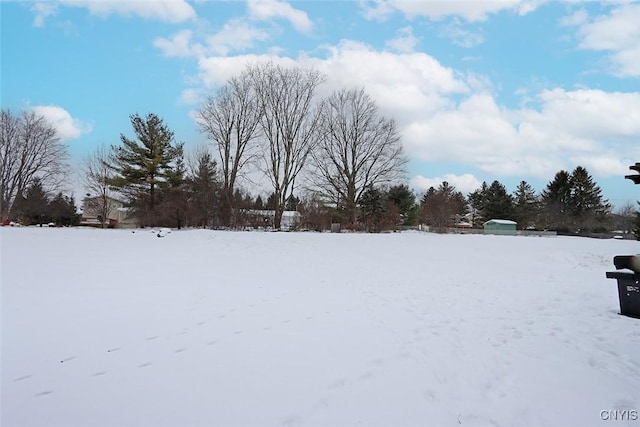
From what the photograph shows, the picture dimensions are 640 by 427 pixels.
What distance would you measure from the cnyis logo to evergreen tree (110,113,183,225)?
25.5 m

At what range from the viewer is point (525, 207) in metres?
50.4

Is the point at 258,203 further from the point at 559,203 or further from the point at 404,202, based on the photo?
the point at 559,203

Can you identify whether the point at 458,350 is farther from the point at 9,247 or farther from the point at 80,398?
the point at 9,247

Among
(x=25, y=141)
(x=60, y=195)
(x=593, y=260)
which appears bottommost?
(x=593, y=260)

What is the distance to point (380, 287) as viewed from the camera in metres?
8.23

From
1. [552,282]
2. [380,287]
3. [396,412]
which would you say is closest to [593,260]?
[552,282]

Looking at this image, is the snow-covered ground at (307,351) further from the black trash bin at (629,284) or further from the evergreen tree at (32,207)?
the evergreen tree at (32,207)

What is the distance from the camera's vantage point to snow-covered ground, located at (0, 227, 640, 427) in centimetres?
277

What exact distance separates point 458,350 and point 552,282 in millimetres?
6818

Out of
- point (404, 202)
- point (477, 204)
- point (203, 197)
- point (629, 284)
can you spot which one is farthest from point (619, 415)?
point (477, 204)

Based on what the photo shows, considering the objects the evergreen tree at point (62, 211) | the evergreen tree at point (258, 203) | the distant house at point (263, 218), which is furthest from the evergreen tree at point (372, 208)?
the evergreen tree at point (62, 211)

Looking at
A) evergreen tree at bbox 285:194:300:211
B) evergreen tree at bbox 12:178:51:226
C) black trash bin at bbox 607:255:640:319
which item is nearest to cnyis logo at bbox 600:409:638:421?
black trash bin at bbox 607:255:640:319

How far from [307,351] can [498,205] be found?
52.3m

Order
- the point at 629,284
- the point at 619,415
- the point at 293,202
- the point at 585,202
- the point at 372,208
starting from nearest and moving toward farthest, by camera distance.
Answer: the point at 619,415
the point at 629,284
the point at 372,208
the point at 293,202
the point at 585,202
